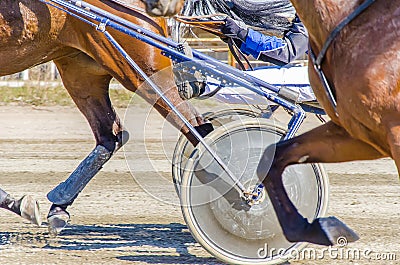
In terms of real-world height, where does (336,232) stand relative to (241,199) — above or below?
above

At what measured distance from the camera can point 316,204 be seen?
4.77m

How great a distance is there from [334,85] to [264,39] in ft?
6.55

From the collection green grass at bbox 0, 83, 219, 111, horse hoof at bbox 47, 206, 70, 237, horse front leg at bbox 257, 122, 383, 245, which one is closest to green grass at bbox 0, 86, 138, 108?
green grass at bbox 0, 83, 219, 111

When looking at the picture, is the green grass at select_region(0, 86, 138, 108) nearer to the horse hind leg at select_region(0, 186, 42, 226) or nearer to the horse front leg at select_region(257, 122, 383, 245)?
the horse hind leg at select_region(0, 186, 42, 226)

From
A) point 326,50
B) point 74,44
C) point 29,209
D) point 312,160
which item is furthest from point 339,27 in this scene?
point 29,209

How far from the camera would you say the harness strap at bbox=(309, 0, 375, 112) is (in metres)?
3.55

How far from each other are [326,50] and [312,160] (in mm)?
572

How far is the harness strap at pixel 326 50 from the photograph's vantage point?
11.6 ft

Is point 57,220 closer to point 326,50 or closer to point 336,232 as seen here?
point 336,232

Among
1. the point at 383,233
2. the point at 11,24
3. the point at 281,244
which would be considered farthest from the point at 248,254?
the point at 11,24

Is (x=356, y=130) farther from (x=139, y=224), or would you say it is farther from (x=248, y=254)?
(x=139, y=224)

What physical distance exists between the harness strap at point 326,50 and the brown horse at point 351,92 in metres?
0.02

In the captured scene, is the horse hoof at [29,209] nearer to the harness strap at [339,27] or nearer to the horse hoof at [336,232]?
the horse hoof at [336,232]

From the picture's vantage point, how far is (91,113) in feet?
19.2
